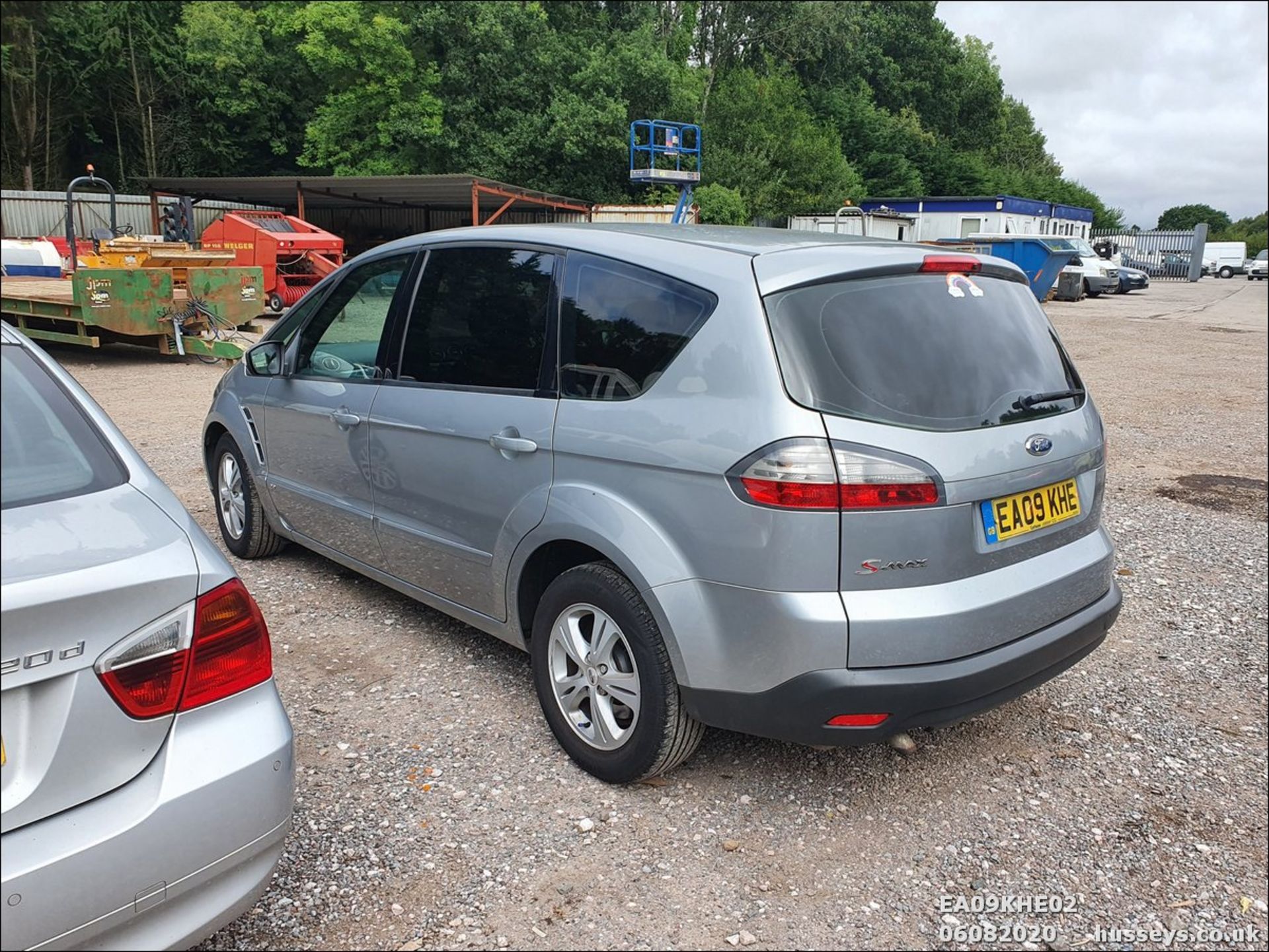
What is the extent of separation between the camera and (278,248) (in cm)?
1862

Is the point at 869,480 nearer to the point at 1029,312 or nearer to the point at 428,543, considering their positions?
the point at 1029,312

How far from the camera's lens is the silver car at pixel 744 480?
2.57 metres

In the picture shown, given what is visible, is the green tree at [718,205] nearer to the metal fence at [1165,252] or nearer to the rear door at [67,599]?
the metal fence at [1165,252]

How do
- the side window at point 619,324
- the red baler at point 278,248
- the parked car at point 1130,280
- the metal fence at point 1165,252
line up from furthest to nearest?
the metal fence at point 1165,252
the parked car at point 1130,280
the red baler at point 278,248
the side window at point 619,324

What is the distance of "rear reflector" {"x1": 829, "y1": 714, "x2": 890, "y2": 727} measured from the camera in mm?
2617

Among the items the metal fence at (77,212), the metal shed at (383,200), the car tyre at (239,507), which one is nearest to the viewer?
the car tyre at (239,507)

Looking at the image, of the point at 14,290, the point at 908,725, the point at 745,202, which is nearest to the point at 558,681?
the point at 908,725

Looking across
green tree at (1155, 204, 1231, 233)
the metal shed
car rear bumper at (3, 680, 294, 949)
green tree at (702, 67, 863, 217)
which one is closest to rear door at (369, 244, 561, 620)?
car rear bumper at (3, 680, 294, 949)

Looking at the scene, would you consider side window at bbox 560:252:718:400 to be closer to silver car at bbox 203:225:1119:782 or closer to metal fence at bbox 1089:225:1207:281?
silver car at bbox 203:225:1119:782

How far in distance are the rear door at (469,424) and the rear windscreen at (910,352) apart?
0.90m

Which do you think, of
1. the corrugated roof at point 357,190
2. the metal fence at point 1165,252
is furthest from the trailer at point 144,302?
the metal fence at point 1165,252

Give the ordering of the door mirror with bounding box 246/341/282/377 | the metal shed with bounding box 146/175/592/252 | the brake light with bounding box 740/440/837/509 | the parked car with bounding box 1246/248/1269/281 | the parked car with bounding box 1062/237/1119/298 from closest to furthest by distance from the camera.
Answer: the brake light with bounding box 740/440/837/509 → the door mirror with bounding box 246/341/282/377 → the metal shed with bounding box 146/175/592/252 → the parked car with bounding box 1062/237/1119/298 → the parked car with bounding box 1246/248/1269/281

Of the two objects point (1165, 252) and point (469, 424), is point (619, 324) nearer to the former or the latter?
point (469, 424)

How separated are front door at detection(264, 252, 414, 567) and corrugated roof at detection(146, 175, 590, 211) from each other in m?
17.5
